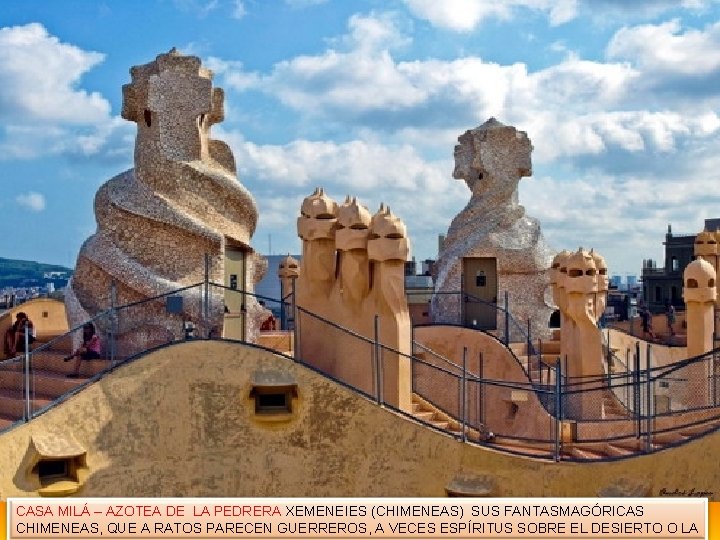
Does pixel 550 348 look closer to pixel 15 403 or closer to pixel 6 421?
pixel 15 403

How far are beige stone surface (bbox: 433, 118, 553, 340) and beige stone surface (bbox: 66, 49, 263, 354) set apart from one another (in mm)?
7878

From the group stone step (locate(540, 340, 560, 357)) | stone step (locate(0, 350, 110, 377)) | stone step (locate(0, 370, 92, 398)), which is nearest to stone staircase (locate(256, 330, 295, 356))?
stone step (locate(0, 350, 110, 377))

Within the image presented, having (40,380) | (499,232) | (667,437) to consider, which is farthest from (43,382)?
(499,232)

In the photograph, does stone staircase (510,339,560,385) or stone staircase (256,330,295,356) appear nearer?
stone staircase (256,330,295,356)

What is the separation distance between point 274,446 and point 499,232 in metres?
11.7

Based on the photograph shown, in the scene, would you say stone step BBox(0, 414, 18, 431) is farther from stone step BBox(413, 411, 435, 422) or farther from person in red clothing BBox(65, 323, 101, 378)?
stone step BBox(413, 411, 435, 422)

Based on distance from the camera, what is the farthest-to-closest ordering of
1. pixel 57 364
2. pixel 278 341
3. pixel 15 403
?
pixel 278 341
pixel 57 364
pixel 15 403

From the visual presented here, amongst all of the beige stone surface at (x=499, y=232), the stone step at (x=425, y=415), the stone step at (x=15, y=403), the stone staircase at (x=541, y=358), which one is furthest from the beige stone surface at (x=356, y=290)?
the beige stone surface at (x=499, y=232)

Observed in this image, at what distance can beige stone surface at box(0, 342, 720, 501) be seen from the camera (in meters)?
8.86

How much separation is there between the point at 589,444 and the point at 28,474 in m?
6.35

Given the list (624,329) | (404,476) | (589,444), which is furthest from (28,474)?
(624,329)

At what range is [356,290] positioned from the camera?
1057 centimetres

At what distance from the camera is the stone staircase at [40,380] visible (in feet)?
33.8

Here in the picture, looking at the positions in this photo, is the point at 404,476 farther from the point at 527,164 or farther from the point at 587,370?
the point at 527,164
